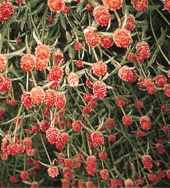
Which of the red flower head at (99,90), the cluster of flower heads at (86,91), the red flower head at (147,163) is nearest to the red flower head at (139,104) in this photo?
the cluster of flower heads at (86,91)

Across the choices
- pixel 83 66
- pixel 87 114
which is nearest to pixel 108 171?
pixel 87 114

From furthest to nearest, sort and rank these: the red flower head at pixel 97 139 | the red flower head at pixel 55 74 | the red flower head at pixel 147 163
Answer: the red flower head at pixel 147 163
the red flower head at pixel 97 139
the red flower head at pixel 55 74

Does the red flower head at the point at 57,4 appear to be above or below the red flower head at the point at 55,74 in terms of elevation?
above

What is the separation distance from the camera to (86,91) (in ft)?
3.92

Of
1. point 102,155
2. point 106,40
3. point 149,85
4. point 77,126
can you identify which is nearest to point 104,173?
point 102,155

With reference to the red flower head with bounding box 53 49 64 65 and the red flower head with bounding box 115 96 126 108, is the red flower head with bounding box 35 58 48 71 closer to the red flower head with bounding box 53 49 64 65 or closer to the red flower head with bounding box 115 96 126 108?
the red flower head with bounding box 53 49 64 65

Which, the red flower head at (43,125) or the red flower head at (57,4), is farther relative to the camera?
the red flower head at (43,125)

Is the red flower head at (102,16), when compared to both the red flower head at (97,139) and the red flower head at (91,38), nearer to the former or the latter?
the red flower head at (91,38)

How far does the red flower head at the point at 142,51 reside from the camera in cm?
105

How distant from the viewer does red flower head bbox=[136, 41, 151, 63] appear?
41.2 inches

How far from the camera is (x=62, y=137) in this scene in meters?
1.12

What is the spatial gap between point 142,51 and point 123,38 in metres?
0.11

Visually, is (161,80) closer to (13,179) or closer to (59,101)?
(59,101)

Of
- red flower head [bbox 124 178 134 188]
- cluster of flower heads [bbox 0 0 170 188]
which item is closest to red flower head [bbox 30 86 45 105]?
cluster of flower heads [bbox 0 0 170 188]
